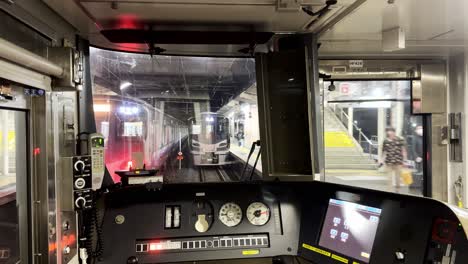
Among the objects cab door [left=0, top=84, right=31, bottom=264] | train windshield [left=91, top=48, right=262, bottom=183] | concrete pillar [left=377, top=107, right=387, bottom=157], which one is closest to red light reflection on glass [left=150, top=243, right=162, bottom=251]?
train windshield [left=91, top=48, right=262, bottom=183]

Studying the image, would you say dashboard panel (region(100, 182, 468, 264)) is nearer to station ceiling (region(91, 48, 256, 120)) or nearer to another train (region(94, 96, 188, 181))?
another train (region(94, 96, 188, 181))

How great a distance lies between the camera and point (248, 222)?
2.69m

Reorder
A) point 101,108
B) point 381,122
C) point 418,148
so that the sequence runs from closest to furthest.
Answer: point 101,108
point 418,148
point 381,122

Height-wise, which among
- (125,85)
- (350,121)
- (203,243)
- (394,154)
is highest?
(125,85)

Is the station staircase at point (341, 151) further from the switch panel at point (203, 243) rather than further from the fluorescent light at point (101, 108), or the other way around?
the fluorescent light at point (101, 108)

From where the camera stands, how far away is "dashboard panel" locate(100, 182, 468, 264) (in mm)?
2232

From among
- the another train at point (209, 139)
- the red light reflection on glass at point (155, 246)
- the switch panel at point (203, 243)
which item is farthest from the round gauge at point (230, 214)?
the another train at point (209, 139)

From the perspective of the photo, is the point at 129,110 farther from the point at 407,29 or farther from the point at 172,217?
the point at 407,29

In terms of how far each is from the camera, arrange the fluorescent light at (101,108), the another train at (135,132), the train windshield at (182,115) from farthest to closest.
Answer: the train windshield at (182,115) → the another train at (135,132) → the fluorescent light at (101,108)

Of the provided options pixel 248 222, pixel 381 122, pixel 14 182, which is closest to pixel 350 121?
pixel 381 122

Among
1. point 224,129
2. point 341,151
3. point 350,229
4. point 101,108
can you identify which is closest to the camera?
point 350,229

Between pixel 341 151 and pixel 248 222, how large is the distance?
2.55m

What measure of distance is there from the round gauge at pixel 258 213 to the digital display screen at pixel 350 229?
0.45m

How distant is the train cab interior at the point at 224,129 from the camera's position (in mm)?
1950
